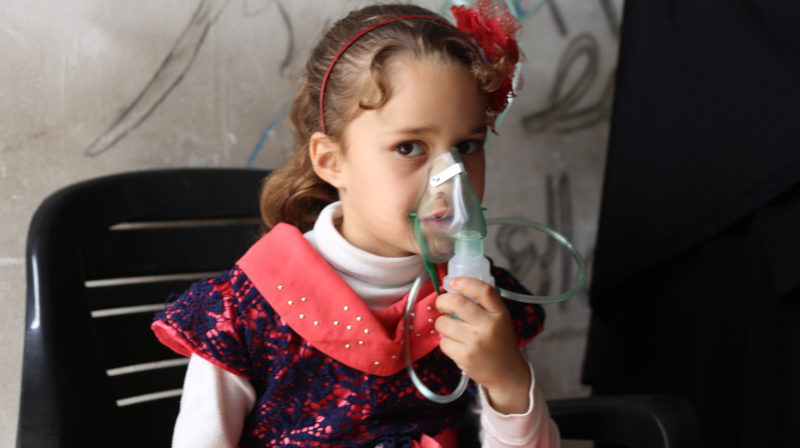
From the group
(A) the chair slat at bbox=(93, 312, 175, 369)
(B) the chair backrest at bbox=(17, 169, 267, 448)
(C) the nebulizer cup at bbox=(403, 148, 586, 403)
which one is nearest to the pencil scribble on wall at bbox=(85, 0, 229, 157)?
(B) the chair backrest at bbox=(17, 169, 267, 448)

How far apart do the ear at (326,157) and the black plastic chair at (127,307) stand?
201mm

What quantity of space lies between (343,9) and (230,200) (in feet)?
1.21

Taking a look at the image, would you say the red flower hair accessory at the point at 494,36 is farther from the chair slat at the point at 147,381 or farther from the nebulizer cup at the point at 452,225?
the chair slat at the point at 147,381

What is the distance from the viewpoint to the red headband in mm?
849

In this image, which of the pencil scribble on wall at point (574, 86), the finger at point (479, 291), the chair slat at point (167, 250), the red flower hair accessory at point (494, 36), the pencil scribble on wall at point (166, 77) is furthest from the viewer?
the pencil scribble on wall at point (574, 86)

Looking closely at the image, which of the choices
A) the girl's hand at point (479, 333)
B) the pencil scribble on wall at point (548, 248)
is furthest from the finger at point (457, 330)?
the pencil scribble on wall at point (548, 248)

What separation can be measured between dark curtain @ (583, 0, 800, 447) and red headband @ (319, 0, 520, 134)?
380 millimetres

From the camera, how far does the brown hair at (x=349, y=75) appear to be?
0.81 m

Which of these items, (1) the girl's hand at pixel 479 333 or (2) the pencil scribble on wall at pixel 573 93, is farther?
(2) the pencil scribble on wall at pixel 573 93

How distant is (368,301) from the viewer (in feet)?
2.87

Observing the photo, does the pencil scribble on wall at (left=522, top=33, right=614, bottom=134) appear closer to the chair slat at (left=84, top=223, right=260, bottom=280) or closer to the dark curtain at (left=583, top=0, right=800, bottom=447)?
the dark curtain at (left=583, top=0, right=800, bottom=447)

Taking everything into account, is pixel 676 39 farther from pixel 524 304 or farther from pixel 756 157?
pixel 524 304

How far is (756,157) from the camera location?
1.05 meters

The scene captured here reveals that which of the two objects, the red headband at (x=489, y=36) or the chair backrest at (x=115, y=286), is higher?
the red headband at (x=489, y=36)
